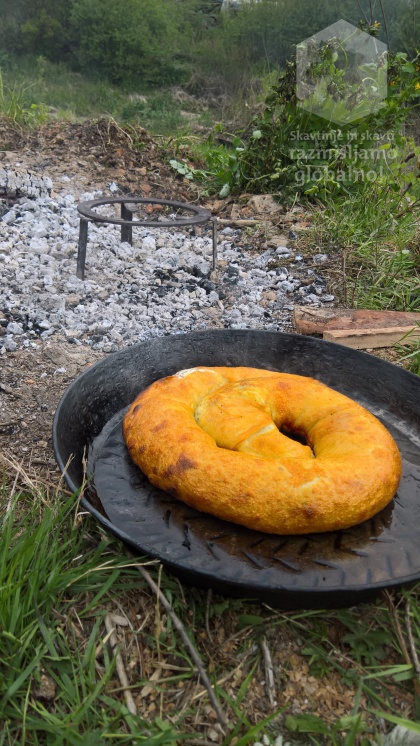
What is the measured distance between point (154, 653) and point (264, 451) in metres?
0.78

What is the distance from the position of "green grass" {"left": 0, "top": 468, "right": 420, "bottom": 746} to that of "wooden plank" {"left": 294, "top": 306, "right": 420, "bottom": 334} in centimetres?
223

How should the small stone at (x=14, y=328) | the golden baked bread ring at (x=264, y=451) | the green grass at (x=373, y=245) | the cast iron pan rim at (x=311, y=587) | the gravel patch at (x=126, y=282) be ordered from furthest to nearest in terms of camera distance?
the green grass at (x=373, y=245), the gravel patch at (x=126, y=282), the small stone at (x=14, y=328), the golden baked bread ring at (x=264, y=451), the cast iron pan rim at (x=311, y=587)

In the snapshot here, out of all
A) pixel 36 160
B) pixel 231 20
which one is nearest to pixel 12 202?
pixel 36 160

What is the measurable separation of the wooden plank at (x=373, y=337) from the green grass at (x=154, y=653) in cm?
205

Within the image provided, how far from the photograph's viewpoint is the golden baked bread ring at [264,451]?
1.94 m

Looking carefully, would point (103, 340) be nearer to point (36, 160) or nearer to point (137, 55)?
point (36, 160)

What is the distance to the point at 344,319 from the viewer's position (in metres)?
4.04

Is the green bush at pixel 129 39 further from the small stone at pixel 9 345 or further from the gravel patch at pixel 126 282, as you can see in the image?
the small stone at pixel 9 345

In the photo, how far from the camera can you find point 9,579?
1.75m

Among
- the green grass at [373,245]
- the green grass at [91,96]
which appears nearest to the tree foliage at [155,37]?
the green grass at [91,96]

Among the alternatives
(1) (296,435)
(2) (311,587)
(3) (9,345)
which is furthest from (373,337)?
(2) (311,587)

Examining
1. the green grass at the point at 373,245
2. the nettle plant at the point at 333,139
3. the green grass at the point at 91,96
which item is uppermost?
the green grass at the point at 91,96

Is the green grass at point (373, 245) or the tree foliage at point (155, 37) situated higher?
the tree foliage at point (155, 37)

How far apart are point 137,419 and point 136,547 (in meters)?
0.65
